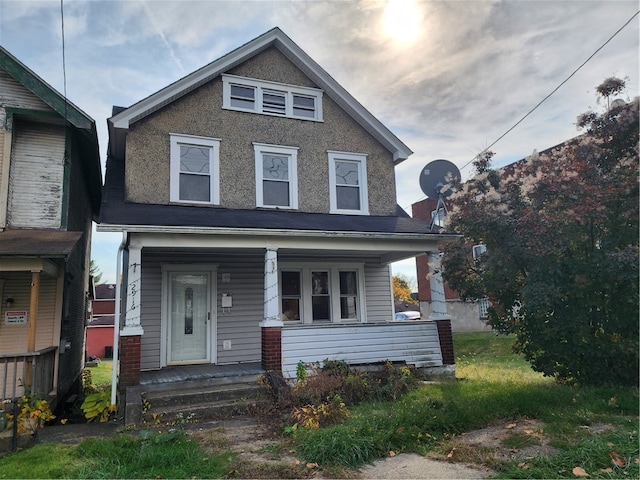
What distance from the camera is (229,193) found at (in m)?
10.2

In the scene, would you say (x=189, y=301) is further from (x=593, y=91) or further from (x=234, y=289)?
(x=593, y=91)

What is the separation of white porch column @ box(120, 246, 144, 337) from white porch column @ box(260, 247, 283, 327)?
91.2 inches

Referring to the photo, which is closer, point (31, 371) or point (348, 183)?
point (31, 371)

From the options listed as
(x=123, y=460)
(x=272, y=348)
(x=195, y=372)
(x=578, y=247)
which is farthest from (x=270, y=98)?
(x=123, y=460)

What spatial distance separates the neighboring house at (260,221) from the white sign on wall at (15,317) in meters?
1.72

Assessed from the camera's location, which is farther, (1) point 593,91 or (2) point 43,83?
(2) point 43,83

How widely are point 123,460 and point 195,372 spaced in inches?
143

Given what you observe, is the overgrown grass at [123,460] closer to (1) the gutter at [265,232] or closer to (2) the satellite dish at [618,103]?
(1) the gutter at [265,232]

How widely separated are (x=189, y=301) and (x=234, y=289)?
1.06 m

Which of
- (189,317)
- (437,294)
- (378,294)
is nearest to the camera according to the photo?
(189,317)

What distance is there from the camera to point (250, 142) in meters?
10.7

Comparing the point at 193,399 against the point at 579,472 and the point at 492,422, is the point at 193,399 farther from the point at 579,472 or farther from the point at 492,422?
the point at 579,472

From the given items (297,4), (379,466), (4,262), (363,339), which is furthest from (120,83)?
(379,466)

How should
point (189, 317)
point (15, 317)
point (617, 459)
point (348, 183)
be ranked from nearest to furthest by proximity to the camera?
point (617, 459) → point (15, 317) → point (189, 317) → point (348, 183)
